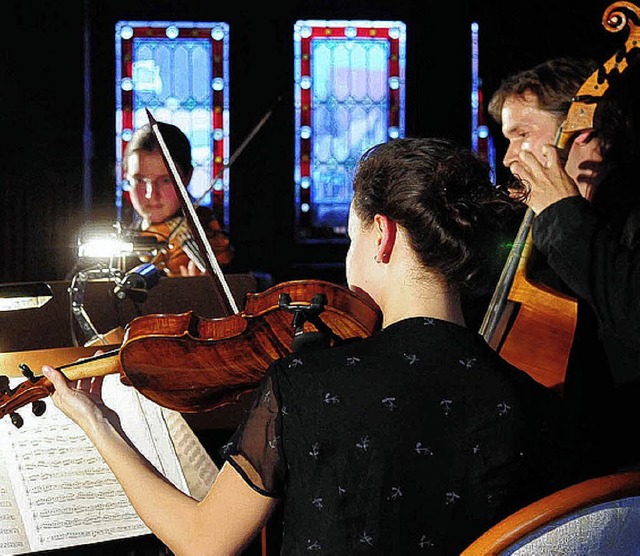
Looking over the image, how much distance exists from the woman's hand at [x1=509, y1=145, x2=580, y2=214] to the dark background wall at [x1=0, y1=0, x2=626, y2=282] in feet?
11.0

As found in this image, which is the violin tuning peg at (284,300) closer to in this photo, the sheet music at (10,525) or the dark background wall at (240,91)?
the sheet music at (10,525)

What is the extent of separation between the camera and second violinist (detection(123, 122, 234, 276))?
300cm

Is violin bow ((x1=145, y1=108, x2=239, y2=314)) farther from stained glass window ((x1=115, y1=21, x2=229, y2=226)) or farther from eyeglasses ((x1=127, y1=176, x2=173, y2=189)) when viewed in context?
stained glass window ((x1=115, y1=21, x2=229, y2=226))

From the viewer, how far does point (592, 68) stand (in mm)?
1940

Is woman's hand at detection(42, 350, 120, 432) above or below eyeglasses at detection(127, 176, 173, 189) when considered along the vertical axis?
below

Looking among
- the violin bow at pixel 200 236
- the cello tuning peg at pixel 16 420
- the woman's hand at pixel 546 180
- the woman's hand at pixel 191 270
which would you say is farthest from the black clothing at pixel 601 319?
the woman's hand at pixel 191 270

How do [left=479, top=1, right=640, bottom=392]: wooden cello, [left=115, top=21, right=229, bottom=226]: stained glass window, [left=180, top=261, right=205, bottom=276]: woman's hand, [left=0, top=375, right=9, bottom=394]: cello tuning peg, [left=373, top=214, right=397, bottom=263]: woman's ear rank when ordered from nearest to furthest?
[left=373, top=214, right=397, bottom=263]: woman's ear, [left=0, top=375, right=9, bottom=394]: cello tuning peg, [left=479, top=1, right=640, bottom=392]: wooden cello, [left=180, top=261, right=205, bottom=276]: woman's hand, [left=115, top=21, right=229, bottom=226]: stained glass window

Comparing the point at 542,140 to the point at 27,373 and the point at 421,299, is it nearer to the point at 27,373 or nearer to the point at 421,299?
the point at 421,299

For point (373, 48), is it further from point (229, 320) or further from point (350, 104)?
point (229, 320)

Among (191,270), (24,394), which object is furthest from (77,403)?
(191,270)

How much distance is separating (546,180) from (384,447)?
63cm

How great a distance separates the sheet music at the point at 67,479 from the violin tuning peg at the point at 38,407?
19 millimetres

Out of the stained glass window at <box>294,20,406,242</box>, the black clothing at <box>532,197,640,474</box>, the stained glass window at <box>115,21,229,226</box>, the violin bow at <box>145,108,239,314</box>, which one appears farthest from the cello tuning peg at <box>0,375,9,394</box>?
the stained glass window at <box>294,20,406,242</box>

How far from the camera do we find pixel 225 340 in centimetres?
155
